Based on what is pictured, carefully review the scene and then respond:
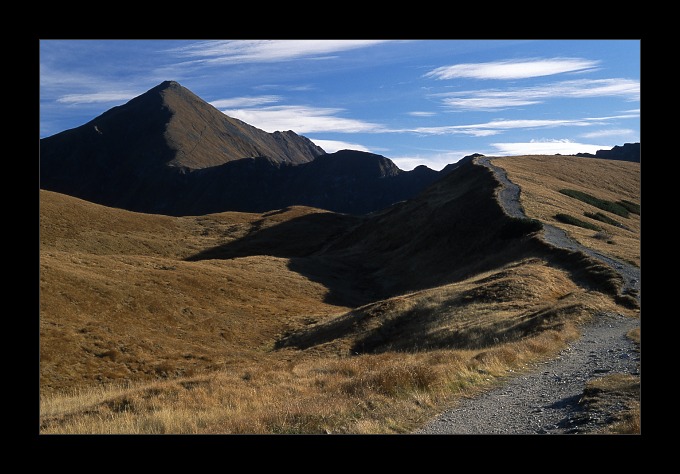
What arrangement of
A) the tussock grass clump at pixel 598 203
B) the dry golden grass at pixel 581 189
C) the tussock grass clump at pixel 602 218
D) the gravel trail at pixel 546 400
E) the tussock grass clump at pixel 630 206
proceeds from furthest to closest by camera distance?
the tussock grass clump at pixel 630 206
the tussock grass clump at pixel 598 203
the tussock grass clump at pixel 602 218
the dry golden grass at pixel 581 189
the gravel trail at pixel 546 400

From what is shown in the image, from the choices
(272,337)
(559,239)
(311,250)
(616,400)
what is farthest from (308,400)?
(311,250)

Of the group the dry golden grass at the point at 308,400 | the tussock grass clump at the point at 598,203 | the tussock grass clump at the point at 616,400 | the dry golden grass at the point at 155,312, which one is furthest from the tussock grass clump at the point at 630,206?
the tussock grass clump at the point at 616,400

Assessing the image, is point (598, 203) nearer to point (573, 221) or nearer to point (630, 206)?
point (630, 206)

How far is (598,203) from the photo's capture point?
7850cm

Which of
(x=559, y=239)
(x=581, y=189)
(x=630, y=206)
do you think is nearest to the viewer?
(x=559, y=239)

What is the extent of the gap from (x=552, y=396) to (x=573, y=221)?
49673 millimetres

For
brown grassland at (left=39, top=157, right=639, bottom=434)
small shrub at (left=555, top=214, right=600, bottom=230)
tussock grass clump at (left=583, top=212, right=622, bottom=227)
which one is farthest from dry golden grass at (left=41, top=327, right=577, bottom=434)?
tussock grass clump at (left=583, top=212, right=622, bottom=227)

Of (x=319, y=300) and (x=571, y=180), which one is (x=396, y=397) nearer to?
(x=319, y=300)

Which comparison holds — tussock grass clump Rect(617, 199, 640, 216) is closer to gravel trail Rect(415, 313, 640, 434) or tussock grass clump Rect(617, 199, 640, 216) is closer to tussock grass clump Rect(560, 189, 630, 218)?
tussock grass clump Rect(560, 189, 630, 218)

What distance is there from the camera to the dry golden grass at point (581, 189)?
160 ft

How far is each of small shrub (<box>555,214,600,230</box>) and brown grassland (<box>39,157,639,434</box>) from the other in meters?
2.29

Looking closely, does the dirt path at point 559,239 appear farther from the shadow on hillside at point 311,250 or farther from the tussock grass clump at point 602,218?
the shadow on hillside at point 311,250

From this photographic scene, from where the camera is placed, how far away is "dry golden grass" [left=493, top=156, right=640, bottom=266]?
160ft

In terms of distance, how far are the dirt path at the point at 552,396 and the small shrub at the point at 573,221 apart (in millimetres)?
35818
